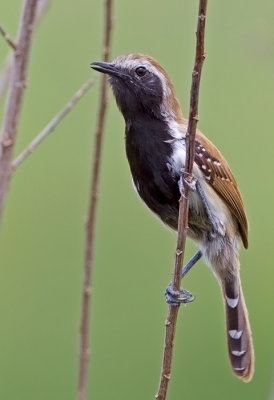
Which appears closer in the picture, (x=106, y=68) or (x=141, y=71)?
(x=106, y=68)

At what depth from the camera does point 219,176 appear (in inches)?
157

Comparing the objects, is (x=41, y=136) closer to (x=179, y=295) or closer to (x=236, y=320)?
(x=179, y=295)

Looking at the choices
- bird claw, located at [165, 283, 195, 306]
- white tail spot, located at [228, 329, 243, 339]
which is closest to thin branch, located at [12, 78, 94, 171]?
bird claw, located at [165, 283, 195, 306]

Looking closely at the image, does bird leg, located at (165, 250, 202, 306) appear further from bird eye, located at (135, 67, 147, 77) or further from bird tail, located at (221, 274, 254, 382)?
bird eye, located at (135, 67, 147, 77)

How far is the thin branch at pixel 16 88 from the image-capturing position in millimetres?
3064

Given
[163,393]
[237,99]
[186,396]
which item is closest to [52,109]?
[237,99]

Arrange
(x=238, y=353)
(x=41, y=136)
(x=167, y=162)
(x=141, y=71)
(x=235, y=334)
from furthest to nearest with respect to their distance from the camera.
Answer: (x=235, y=334) → (x=238, y=353) → (x=141, y=71) → (x=167, y=162) → (x=41, y=136)

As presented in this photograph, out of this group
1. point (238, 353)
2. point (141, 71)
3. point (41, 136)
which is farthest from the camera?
point (238, 353)

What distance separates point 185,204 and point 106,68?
35.3 inches

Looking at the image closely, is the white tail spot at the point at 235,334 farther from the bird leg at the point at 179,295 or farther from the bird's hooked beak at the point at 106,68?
the bird's hooked beak at the point at 106,68

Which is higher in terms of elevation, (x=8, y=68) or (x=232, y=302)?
(x=8, y=68)

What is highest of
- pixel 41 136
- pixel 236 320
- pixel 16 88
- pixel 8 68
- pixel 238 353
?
pixel 8 68

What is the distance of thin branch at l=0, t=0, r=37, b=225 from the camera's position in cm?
306

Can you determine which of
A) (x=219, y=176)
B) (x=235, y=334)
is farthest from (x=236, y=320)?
(x=219, y=176)
